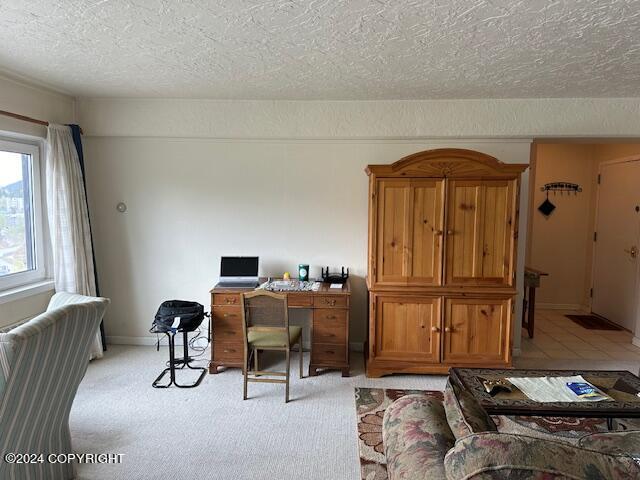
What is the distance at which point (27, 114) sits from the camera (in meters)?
A: 3.29

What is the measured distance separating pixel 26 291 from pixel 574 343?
521cm

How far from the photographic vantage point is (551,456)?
38.6 inches

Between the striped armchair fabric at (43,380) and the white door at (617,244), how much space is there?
5.42m

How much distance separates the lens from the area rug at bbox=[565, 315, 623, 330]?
494 cm

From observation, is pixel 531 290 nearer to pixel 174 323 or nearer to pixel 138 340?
pixel 174 323

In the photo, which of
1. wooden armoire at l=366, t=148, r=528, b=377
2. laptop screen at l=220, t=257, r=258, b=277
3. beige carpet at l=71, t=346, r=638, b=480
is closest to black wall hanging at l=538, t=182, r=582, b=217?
wooden armoire at l=366, t=148, r=528, b=377

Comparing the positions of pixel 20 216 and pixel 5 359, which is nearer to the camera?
pixel 5 359

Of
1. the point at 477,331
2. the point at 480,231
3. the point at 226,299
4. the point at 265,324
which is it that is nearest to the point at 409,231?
the point at 480,231

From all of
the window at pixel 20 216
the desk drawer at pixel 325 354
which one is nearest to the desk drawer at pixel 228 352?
the desk drawer at pixel 325 354

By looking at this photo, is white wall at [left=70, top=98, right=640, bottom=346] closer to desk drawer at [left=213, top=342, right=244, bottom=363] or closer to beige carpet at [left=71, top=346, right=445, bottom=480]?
desk drawer at [left=213, top=342, right=244, bottom=363]

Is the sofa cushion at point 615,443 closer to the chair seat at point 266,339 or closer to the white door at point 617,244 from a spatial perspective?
the chair seat at point 266,339

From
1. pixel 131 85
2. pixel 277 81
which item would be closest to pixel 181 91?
pixel 131 85

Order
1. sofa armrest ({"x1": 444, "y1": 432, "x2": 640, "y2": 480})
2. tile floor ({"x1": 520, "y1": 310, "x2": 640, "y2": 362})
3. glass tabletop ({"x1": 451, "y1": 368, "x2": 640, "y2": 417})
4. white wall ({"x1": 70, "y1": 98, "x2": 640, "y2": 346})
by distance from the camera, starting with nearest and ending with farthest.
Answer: sofa armrest ({"x1": 444, "y1": 432, "x2": 640, "y2": 480})
glass tabletop ({"x1": 451, "y1": 368, "x2": 640, "y2": 417})
white wall ({"x1": 70, "y1": 98, "x2": 640, "y2": 346})
tile floor ({"x1": 520, "y1": 310, "x2": 640, "y2": 362})

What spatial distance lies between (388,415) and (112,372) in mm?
2835
